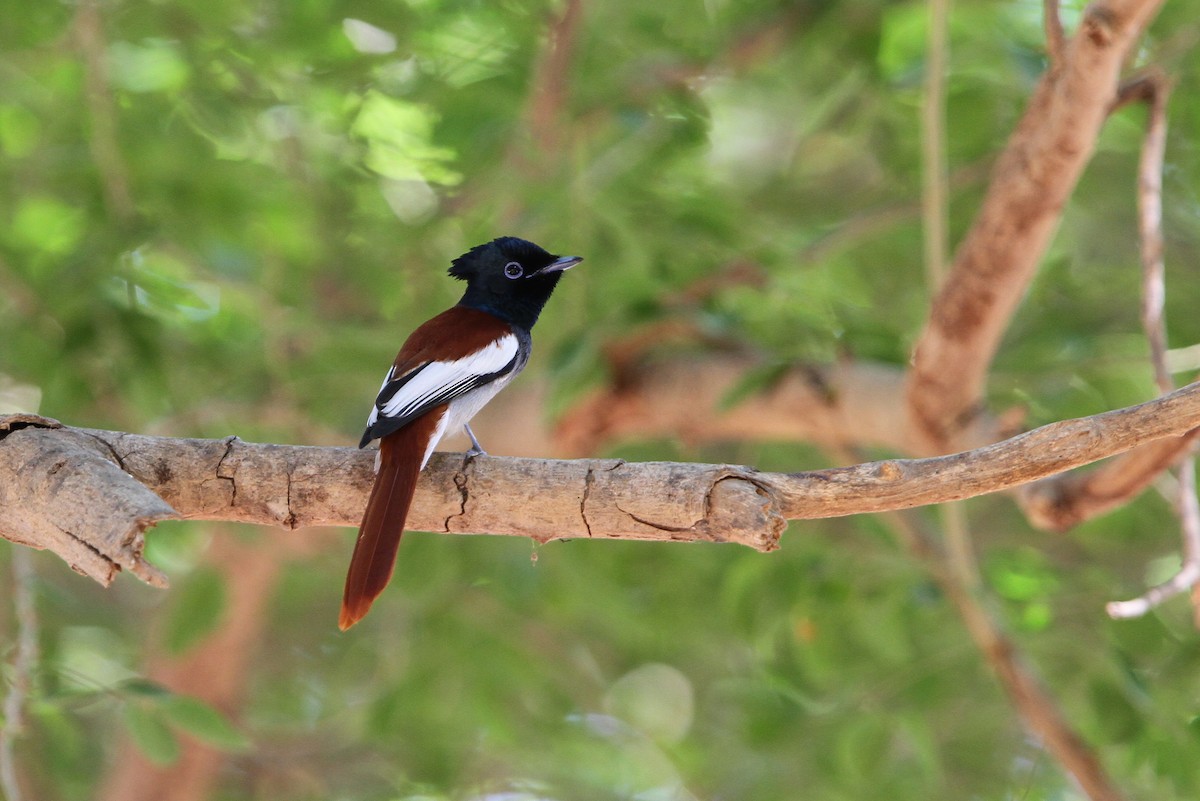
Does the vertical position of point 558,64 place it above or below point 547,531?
above

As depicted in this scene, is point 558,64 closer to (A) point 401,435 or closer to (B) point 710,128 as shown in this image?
(B) point 710,128

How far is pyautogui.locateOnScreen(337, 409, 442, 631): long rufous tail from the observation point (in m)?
2.85

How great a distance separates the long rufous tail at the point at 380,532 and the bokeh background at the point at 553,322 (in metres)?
0.95

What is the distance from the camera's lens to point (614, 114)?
193 inches

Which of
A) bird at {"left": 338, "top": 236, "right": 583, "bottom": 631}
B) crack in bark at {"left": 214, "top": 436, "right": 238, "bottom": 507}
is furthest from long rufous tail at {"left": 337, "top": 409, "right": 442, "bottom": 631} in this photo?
crack in bark at {"left": 214, "top": 436, "right": 238, "bottom": 507}

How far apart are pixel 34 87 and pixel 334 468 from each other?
3.19 m

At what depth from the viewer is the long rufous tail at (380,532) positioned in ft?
9.36

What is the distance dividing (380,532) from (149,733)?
4.07 feet

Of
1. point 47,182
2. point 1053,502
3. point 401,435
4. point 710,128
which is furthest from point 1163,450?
point 47,182

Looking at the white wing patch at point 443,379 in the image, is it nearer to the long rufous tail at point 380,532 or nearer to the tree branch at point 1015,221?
the long rufous tail at point 380,532

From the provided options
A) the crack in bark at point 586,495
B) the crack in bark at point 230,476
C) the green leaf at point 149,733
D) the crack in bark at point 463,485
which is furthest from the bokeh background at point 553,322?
the crack in bark at point 586,495

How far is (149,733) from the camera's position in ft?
11.7

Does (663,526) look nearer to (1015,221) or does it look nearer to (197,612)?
(1015,221)

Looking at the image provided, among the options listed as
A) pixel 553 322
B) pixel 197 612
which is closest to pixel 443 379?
pixel 553 322
